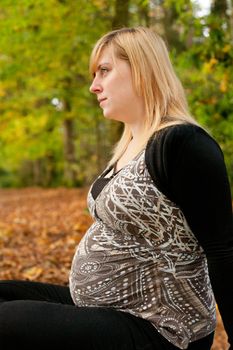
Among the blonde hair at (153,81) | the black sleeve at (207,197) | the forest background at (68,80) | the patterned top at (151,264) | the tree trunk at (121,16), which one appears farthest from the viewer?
the tree trunk at (121,16)

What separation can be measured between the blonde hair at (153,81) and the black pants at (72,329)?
0.68m

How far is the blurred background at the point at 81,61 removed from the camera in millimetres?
5391

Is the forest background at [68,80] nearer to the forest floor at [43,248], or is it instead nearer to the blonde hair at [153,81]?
the forest floor at [43,248]

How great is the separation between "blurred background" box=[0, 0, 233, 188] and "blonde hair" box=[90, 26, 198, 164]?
1709 millimetres

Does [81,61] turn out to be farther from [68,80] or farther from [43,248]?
[43,248]

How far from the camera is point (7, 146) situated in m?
20.6

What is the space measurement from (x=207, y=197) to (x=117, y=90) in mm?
640

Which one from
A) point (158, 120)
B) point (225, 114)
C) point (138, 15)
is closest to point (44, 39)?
point (138, 15)

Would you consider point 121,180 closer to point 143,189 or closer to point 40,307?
point 143,189

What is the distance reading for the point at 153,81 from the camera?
2170mm

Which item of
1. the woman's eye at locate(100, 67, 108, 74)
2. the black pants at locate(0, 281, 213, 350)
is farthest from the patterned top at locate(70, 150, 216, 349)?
the woman's eye at locate(100, 67, 108, 74)

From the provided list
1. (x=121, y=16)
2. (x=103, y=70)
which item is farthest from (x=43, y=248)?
(x=103, y=70)

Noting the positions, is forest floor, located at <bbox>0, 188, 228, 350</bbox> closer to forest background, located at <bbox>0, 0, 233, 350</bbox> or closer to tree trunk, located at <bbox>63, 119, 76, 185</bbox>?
forest background, located at <bbox>0, 0, 233, 350</bbox>

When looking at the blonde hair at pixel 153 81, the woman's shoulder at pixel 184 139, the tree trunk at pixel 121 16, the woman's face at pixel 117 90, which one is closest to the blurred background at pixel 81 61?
the tree trunk at pixel 121 16
